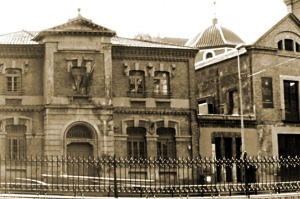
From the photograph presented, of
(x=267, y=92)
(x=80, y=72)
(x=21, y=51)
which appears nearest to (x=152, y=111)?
(x=80, y=72)

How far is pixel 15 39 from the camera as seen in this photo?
127ft

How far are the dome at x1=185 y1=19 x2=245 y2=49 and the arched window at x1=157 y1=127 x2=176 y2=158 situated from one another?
20.6 m

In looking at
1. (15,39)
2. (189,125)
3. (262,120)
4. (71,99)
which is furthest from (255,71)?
(15,39)

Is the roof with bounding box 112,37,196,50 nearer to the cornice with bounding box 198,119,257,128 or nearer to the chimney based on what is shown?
the cornice with bounding box 198,119,257,128

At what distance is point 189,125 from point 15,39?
11.7 meters

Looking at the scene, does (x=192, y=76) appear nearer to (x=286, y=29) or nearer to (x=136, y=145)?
(x=136, y=145)

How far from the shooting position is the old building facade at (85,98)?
3697 centimetres

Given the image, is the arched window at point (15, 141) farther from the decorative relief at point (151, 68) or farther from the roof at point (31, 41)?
the decorative relief at point (151, 68)

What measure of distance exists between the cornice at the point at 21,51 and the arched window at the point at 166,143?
8.53m

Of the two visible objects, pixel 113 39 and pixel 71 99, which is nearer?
pixel 71 99

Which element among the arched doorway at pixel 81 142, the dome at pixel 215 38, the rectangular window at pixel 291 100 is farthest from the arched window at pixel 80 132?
the dome at pixel 215 38

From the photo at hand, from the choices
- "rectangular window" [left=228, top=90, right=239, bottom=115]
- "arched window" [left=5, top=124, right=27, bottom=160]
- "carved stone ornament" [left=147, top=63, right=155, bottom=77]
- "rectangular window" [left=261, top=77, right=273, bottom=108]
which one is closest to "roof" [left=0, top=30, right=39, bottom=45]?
"arched window" [left=5, top=124, right=27, bottom=160]

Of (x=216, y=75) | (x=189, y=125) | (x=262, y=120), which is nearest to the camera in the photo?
(x=189, y=125)

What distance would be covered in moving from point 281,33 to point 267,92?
437 cm
